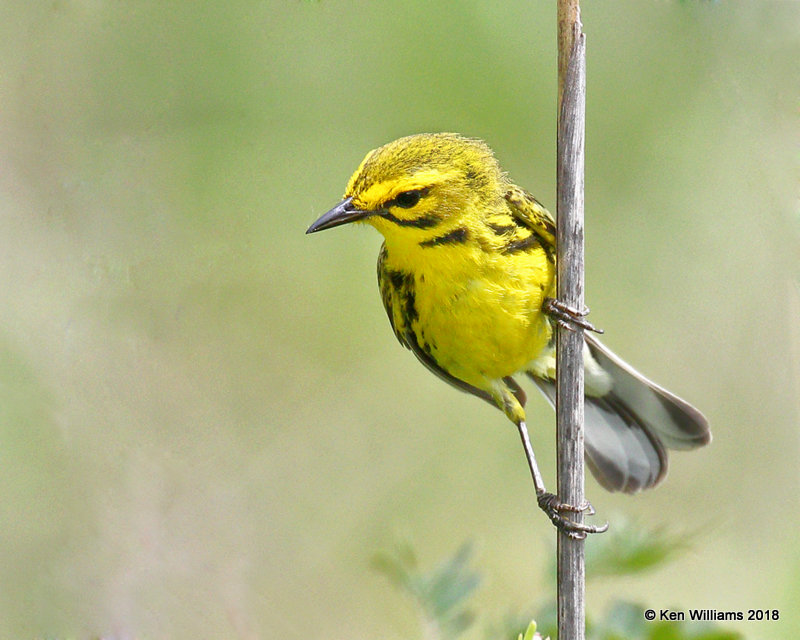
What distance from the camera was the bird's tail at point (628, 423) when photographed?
313 cm

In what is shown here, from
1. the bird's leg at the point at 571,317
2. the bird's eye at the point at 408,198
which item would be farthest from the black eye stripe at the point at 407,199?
the bird's leg at the point at 571,317

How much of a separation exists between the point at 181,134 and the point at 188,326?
0.76m

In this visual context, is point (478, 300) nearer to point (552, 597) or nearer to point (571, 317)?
point (571, 317)

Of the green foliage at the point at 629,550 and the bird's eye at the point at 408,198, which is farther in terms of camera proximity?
the bird's eye at the point at 408,198

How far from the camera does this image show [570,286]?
2270 mm

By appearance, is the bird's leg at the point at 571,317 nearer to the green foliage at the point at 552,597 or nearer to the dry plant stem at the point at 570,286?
the dry plant stem at the point at 570,286

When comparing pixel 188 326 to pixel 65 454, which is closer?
pixel 65 454

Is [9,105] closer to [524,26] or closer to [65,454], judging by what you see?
[65,454]

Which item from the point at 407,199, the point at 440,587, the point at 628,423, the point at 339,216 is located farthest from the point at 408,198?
the point at 628,423

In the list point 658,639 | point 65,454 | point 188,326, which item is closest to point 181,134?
point 188,326

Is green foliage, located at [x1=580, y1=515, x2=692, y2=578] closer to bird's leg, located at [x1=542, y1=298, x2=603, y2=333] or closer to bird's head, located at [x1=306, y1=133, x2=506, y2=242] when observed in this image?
bird's leg, located at [x1=542, y1=298, x2=603, y2=333]

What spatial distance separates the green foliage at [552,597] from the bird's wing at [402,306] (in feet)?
3.27

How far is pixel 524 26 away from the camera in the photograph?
388 centimetres

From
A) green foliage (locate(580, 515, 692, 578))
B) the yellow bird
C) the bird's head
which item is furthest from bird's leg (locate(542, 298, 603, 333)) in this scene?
green foliage (locate(580, 515, 692, 578))
